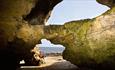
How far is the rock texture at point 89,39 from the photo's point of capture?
12.1 m

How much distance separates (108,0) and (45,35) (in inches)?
162

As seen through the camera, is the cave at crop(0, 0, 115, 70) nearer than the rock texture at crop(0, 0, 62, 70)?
Yes

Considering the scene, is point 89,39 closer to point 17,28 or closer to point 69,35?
point 69,35

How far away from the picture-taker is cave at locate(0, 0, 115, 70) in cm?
1216

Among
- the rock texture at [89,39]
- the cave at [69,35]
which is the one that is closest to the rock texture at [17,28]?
the cave at [69,35]

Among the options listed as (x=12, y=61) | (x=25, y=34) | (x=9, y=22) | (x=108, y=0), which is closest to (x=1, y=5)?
(x=9, y=22)

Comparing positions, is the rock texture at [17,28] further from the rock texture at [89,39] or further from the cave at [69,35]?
the rock texture at [89,39]

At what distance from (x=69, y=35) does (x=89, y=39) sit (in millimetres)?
1000

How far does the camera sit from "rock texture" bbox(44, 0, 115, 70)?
1212 cm

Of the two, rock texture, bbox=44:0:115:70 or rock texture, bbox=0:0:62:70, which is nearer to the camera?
rock texture, bbox=44:0:115:70

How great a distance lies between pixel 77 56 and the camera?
500 inches

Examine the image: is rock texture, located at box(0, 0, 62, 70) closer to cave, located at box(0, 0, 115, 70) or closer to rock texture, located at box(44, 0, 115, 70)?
cave, located at box(0, 0, 115, 70)

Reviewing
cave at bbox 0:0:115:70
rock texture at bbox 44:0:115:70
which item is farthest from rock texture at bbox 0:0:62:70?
rock texture at bbox 44:0:115:70

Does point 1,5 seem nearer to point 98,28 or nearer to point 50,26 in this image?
point 50,26
